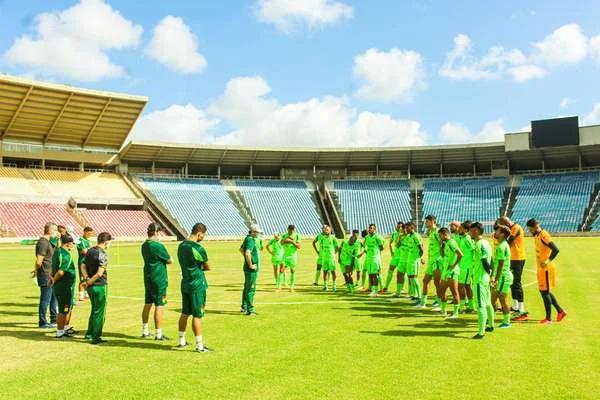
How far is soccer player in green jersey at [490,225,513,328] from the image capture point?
1141cm

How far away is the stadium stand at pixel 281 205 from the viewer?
2751 inches

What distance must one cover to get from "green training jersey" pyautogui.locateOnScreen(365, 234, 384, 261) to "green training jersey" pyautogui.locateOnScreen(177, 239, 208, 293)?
8424 millimetres

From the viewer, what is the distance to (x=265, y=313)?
13.3 metres

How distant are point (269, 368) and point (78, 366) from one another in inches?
122

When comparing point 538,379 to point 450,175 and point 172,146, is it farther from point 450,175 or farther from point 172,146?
point 450,175

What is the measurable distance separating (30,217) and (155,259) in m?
52.8

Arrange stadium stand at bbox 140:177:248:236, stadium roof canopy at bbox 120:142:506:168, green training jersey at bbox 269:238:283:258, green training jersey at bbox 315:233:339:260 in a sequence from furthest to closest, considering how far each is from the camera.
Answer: stadium roof canopy at bbox 120:142:506:168
stadium stand at bbox 140:177:248:236
green training jersey at bbox 269:238:283:258
green training jersey at bbox 315:233:339:260

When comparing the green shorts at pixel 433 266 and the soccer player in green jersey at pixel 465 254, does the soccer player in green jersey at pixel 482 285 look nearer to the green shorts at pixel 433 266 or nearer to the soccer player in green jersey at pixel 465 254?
the soccer player in green jersey at pixel 465 254

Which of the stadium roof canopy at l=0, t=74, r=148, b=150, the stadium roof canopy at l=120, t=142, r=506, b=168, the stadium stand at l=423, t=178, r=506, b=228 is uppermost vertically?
the stadium roof canopy at l=0, t=74, r=148, b=150

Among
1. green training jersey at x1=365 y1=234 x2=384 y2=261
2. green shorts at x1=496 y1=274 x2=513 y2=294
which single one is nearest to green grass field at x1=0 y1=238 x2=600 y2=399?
green shorts at x1=496 y1=274 x2=513 y2=294

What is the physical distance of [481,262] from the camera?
10672 mm

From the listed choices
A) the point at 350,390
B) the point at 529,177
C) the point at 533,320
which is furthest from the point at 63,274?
the point at 529,177

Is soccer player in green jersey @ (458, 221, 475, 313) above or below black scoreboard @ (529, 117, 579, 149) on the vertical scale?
below

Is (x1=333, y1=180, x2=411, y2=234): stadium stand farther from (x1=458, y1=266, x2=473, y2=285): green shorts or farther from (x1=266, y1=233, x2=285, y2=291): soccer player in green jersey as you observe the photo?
(x1=458, y1=266, x2=473, y2=285): green shorts
